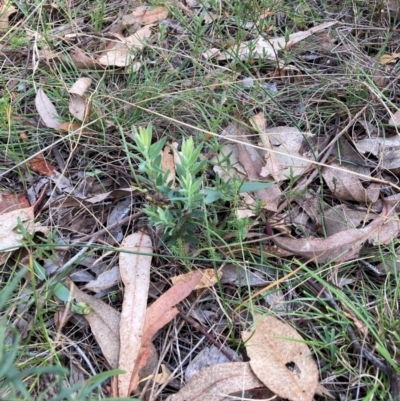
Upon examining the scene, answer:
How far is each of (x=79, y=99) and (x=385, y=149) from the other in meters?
1.07

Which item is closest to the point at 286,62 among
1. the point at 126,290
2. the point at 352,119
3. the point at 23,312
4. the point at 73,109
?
the point at 352,119

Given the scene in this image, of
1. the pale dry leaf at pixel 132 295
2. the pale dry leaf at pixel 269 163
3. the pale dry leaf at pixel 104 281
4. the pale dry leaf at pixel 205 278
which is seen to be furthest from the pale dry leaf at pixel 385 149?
the pale dry leaf at pixel 104 281

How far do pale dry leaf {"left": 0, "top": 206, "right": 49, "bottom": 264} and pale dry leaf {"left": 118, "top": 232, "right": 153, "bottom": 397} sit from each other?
28 centimetres

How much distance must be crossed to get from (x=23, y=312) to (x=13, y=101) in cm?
87

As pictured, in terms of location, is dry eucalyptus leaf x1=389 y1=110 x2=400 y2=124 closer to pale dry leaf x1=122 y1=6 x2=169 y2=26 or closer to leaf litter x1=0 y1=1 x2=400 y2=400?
leaf litter x1=0 y1=1 x2=400 y2=400

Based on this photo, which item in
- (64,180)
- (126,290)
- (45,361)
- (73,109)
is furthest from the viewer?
(73,109)

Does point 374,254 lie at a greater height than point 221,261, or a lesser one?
lesser

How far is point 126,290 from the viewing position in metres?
1.24

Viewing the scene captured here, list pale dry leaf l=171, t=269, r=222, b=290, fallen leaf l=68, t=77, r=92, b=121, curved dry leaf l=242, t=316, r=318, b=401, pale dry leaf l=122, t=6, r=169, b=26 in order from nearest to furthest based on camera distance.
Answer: curved dry leaf l=242, t=316, r=318, b=401 < pale dry leaf l=171, t=269, r=222, b=290 < fallen leaf l=68, t=77, r=92, b=121 < pale dry leaf l=122, t=6, r=169, b=26

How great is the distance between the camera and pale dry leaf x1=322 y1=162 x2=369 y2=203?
56.4 inches

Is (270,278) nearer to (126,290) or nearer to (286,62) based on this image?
(126,290)

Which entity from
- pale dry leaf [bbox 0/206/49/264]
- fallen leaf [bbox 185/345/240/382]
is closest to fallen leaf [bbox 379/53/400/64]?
fallen leaf [bbox 185/345/240/382]

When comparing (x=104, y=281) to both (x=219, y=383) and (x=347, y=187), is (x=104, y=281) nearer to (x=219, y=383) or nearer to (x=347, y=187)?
(x=219, y=383)


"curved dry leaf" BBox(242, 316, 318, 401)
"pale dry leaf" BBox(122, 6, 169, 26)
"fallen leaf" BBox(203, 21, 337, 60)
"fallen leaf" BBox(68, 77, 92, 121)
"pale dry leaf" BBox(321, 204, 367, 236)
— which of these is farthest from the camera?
"pale dry leaf" BBox(122, 6, 169, 26)
